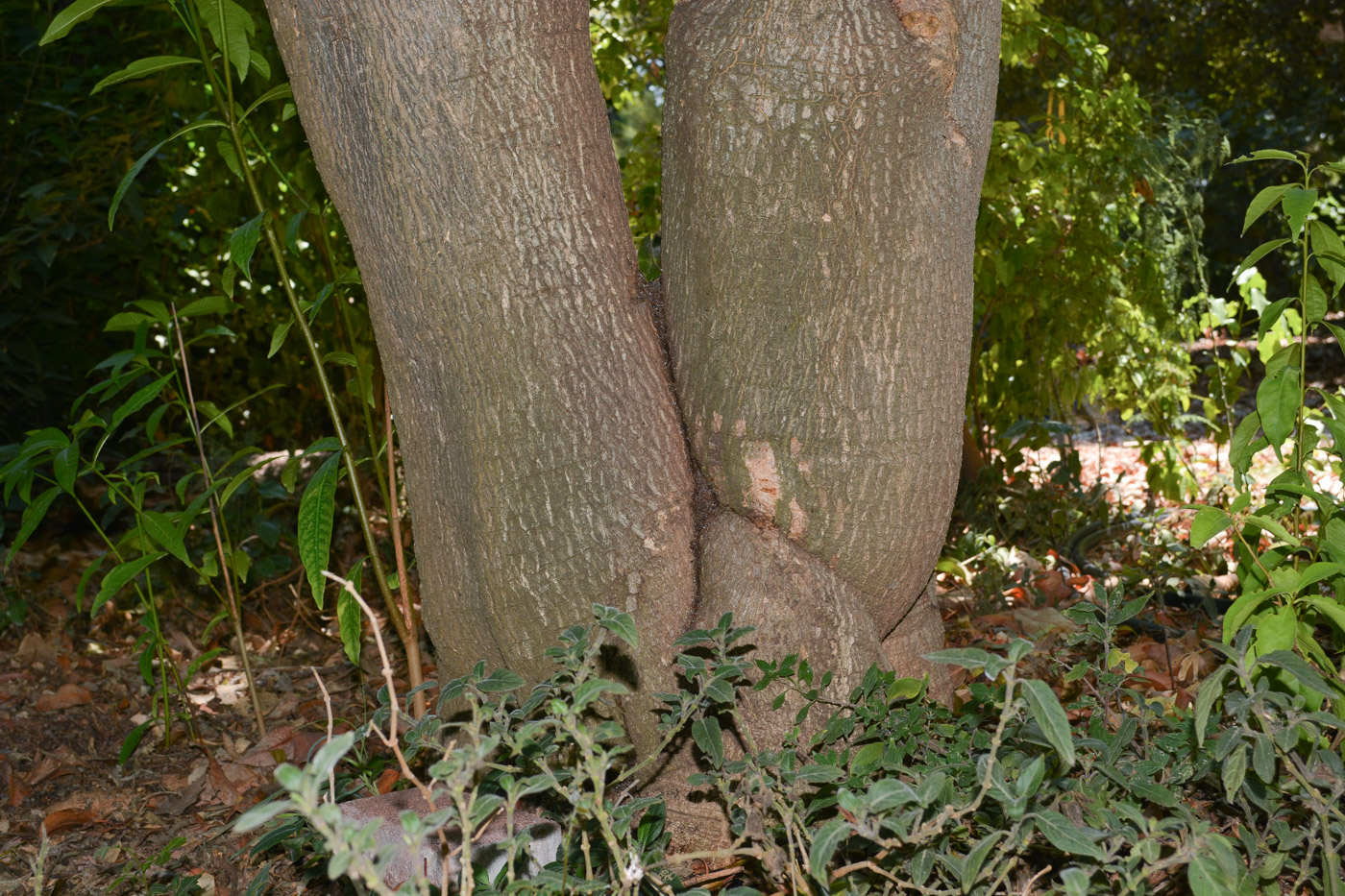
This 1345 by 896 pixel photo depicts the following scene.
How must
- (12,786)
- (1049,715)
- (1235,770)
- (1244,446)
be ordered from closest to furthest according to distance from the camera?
1. (1049,715)
2. (1235,770)
3. (1244,446)
4. (12,786)

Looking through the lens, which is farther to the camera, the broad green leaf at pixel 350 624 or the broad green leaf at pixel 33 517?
the broad green leaf at pixel 33 517

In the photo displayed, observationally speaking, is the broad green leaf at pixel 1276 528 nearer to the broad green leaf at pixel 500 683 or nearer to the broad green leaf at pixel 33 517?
the broad green leaf at pixel 500 683

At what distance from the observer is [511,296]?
167 cm

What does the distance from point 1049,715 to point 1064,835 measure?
0.53ft

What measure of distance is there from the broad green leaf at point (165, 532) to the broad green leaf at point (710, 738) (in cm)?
123

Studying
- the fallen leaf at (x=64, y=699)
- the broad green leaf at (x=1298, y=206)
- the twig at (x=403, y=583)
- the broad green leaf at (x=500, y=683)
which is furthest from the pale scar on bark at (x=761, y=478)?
the fallen leaf at (x=64, y=699)

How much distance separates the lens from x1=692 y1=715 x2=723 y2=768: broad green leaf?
1.50m

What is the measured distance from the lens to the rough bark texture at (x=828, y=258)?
5.44ft

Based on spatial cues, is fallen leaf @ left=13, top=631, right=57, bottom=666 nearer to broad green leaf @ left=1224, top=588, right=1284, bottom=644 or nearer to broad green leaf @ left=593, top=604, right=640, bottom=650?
broad green leaf @ left=593, top=604, right=640, bottom=650

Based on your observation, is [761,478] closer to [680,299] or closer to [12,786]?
[680,299]

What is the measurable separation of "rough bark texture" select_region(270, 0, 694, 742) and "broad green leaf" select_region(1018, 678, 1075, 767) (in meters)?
0.75

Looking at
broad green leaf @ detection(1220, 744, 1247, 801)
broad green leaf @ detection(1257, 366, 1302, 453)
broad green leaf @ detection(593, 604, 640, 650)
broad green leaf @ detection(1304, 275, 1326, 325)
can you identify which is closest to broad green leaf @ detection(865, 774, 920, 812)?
broad green leaf @ detection(593, 604, 640, 650)

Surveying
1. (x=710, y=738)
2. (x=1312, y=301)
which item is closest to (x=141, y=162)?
(x=710, y=738)

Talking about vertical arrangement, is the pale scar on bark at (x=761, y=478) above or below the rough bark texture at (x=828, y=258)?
below
